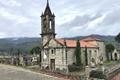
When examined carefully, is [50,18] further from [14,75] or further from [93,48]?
[14,75]

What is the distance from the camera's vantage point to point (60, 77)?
2044cm

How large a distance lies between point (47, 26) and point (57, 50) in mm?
5686

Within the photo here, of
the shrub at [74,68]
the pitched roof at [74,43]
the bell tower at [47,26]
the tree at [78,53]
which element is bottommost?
the shrub at [74,68]

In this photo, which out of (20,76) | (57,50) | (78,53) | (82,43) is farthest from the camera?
(82,43)

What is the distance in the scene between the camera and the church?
195ft

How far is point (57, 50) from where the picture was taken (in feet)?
198

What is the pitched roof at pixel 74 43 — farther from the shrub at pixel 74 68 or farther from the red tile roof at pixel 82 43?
the shrub at pixel 74 68

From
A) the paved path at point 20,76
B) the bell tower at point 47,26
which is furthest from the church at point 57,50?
the paved path at point 20,76

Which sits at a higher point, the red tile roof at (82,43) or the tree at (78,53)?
the red tile roof at (82,43)

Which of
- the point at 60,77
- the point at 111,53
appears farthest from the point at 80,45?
the point at 60,77

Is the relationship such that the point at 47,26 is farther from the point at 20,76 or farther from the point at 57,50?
the point at 20,76

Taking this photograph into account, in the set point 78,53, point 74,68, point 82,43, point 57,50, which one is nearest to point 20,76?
point 74,68

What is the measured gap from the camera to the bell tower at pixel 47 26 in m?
62.6

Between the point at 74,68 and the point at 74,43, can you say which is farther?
the point at 74,43
